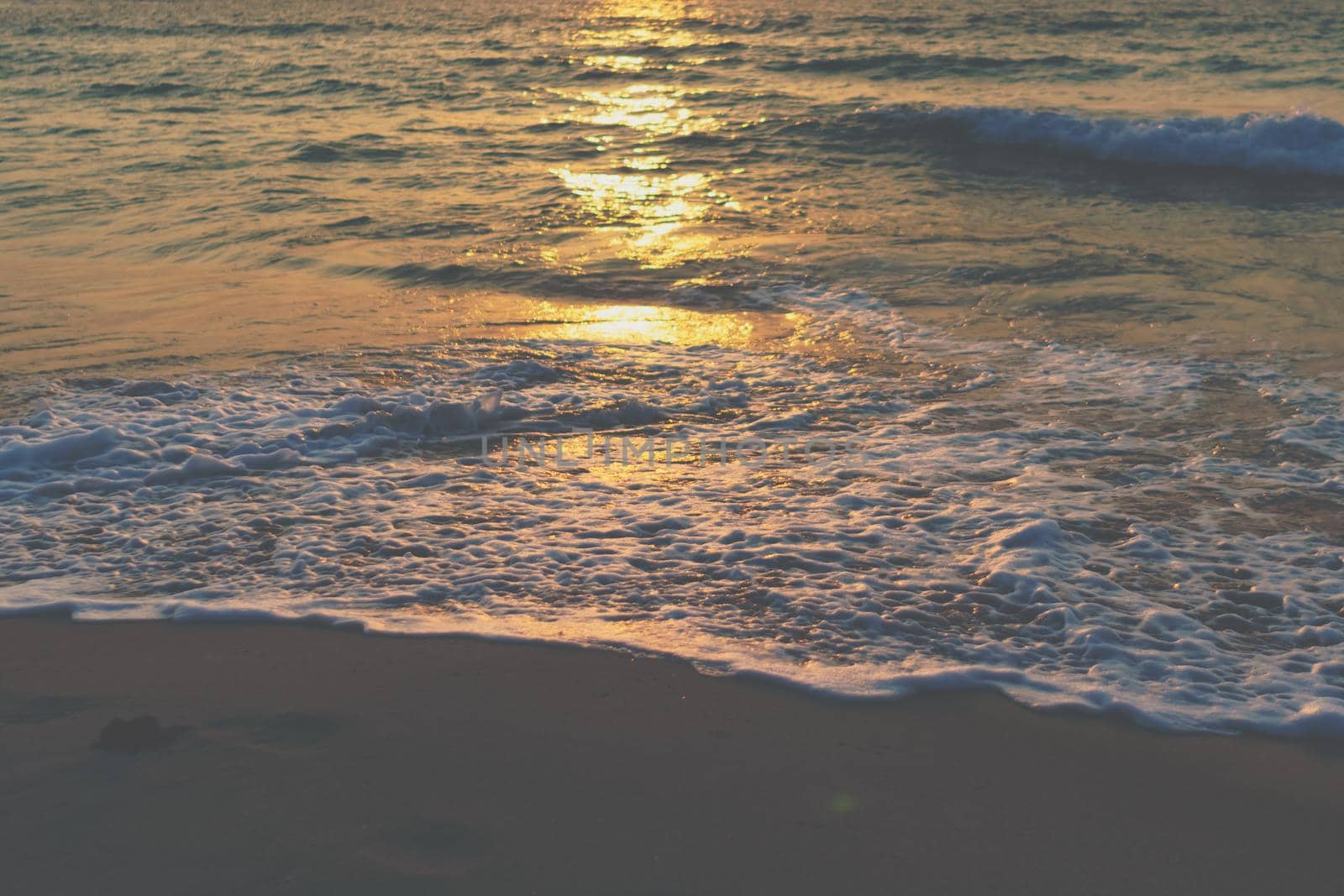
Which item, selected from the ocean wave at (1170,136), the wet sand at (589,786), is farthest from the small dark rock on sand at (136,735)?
the ocean wave at (1170,136)

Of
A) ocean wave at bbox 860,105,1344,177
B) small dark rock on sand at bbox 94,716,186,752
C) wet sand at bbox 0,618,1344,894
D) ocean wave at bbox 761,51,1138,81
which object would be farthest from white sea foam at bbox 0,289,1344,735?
ocean wave at bbox 761,51,1138,81

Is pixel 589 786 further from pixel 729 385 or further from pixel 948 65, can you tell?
pixel 948 65

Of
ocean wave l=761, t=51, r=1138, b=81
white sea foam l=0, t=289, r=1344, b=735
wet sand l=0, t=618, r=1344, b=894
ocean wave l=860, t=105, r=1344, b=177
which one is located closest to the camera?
wet sand l=0, t=618, r=1344, b=894

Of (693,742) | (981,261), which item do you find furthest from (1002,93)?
(693,742)

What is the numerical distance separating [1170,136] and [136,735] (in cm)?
1429

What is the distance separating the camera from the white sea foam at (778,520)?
4184mm

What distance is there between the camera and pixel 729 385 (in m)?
7.21

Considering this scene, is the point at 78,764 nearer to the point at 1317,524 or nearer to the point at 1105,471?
the point at 1105,471

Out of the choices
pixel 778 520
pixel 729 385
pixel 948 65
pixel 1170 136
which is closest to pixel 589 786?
pixel 778 520

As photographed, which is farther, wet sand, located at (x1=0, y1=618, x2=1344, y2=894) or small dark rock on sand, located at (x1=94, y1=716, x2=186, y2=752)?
small dark rock on sand, located at (x1=94, y1=716, x2=186, y2=752)

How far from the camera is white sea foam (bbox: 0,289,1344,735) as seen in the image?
4184 millimetres

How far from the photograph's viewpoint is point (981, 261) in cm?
996

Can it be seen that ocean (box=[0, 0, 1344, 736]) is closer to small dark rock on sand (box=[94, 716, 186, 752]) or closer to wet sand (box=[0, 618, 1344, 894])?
wet sand (box=[0, 618, 1344, 894])

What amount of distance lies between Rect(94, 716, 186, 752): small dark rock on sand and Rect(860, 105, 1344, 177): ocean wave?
1360 centimetres
